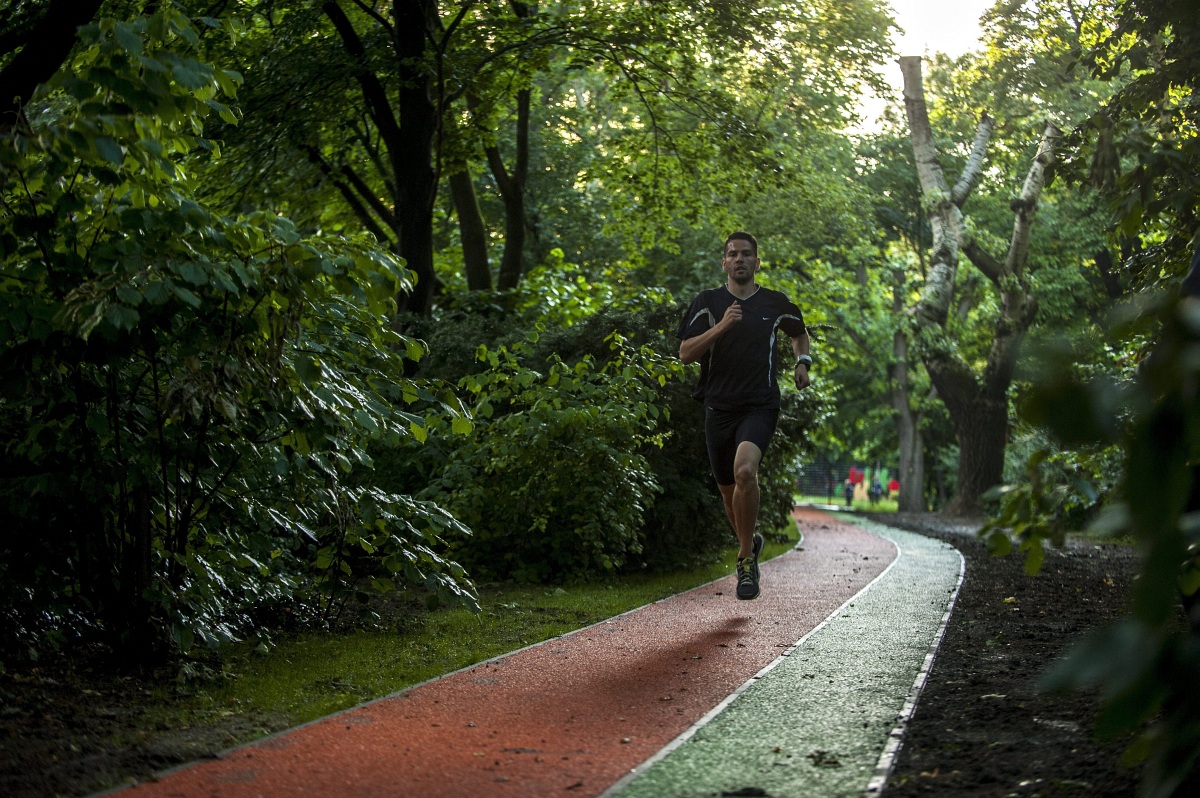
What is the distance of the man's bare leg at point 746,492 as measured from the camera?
7621 mm

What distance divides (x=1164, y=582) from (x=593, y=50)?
47.1 ft

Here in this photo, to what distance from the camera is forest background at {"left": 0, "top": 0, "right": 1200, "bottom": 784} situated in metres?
2.78

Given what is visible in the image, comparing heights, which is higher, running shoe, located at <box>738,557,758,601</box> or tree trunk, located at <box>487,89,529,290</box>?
tree trunk, located at <box>487,89,529,290</box>

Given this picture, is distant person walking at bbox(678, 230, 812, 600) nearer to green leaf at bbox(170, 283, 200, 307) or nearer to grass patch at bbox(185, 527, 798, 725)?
grass patch at bbox(185, 527, 798, 725)

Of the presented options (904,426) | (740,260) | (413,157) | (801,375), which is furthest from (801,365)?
(904,426)

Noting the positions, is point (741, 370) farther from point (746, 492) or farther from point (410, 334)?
point (410, 334)

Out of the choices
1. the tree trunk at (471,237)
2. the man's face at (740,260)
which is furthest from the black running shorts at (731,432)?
the tree trunk at (471,237)

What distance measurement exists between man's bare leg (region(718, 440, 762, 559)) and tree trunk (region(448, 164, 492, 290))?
426 inches

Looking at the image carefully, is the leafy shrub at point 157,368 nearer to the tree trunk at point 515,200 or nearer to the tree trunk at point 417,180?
the tree trunk at point 417,180

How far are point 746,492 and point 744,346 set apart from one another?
1.03m

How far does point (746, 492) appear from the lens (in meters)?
7.67

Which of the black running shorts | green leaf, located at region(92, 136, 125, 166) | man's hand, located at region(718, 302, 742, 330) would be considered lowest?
the black running shorts

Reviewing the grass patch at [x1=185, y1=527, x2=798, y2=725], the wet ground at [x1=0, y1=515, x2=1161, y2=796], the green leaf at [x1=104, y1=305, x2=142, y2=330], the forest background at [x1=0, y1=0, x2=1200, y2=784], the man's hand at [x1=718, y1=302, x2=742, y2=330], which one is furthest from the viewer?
the man's hand at [x1=718, y1=302, x2=742, y2=330]

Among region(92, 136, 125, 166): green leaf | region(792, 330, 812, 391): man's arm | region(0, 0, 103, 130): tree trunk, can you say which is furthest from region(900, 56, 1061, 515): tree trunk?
region(92, 136, 125, 166): green leaf
